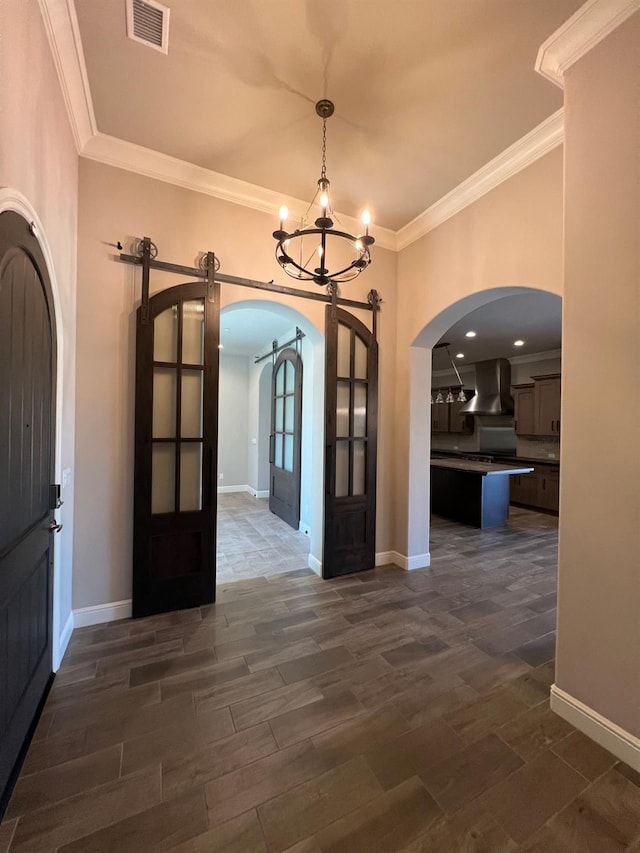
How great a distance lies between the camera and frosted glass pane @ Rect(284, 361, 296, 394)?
5.55 metres

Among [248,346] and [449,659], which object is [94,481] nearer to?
[449,659]

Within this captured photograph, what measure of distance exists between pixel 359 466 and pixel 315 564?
3.65 feet

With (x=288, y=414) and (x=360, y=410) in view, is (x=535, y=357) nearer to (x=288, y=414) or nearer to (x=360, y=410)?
(x=288, y=414)

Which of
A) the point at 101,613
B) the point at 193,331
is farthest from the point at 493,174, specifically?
the point at 101,613

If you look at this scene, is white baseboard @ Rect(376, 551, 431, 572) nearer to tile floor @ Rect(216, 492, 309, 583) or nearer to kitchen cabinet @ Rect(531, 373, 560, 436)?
tile floor @ Rect(216, 492, 309, 583)

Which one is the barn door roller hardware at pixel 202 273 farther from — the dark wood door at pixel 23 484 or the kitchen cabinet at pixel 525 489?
the kitchen cabinet at pixel 525 489

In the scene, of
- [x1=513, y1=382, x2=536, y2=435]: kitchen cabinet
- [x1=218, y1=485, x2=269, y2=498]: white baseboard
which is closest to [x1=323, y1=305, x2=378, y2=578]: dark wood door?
[x1=218, y1=485, x2=269, y2=498]: white baseboard

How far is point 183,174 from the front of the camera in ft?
9.10

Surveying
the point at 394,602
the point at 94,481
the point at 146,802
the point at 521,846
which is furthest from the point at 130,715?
the point at 394,602

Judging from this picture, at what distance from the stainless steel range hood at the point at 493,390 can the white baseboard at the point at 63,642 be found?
8.01 metres

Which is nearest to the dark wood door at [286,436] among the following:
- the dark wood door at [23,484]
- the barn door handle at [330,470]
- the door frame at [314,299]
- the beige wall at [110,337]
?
the door frame at [314,299]

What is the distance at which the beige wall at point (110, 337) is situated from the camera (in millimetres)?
2535

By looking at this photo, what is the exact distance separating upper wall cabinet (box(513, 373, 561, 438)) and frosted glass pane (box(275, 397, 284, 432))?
205 inches

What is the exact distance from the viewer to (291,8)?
168cm
